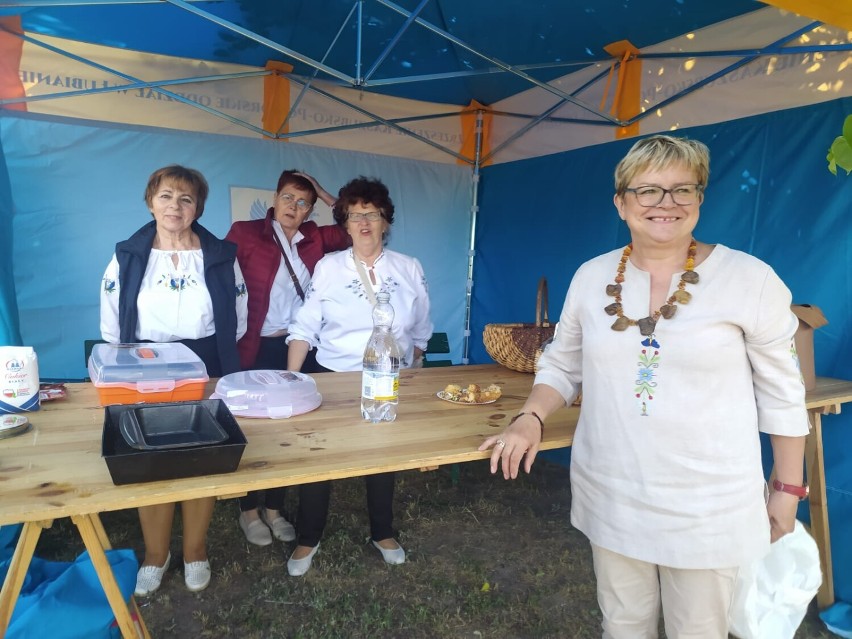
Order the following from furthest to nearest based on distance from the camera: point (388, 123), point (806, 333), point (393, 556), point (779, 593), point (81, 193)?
point (388, 123) → point (81, 193) → point (393, 556) → point (806, 333) → point (779, 593)

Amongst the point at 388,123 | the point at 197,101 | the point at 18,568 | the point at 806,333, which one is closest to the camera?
the point at 18,568

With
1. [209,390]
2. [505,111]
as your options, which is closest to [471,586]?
[209,390]

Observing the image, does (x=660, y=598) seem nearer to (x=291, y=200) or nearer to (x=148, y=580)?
(x=148, y=580)

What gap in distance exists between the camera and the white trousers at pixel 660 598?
4.64 ft

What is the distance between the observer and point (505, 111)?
5.07 meters

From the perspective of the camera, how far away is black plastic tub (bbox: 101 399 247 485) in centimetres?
117

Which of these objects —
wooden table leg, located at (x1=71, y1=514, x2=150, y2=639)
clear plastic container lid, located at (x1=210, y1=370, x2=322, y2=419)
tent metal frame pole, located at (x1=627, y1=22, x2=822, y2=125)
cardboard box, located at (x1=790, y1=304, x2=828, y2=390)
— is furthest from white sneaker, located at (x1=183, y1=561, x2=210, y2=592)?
tent metal frame pole, located at (x1=627, y1=22, x2=822, y2=125)

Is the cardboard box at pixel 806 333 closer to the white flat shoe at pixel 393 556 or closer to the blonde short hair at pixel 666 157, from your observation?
the blonde short hair at pixel 666 157

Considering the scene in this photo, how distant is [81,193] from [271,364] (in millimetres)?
2181

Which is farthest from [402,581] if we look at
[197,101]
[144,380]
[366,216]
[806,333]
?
[197,101]

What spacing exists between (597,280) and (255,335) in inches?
83.5

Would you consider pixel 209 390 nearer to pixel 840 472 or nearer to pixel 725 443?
pixel 725 443

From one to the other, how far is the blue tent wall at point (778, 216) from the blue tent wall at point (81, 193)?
6.98ft

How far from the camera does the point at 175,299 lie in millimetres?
2402
